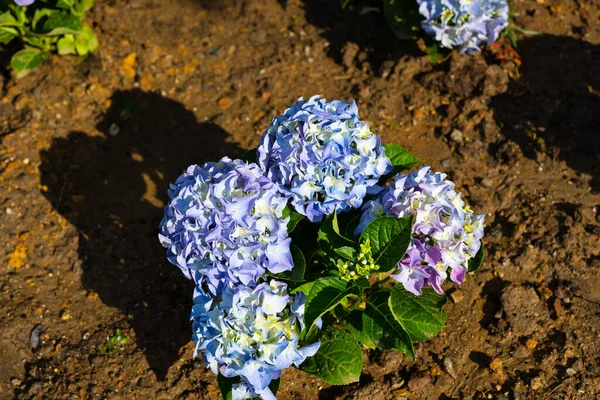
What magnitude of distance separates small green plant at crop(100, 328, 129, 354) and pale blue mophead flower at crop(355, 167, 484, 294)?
56.0 inches

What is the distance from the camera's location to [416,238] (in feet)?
8.14

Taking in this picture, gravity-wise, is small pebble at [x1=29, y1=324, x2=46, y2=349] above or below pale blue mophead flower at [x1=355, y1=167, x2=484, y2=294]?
below

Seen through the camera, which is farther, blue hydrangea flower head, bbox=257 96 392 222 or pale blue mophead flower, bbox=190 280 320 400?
blue hydrangea flower head, bbox=257 96 392 222

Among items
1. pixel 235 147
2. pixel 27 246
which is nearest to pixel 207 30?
pixel 235 147

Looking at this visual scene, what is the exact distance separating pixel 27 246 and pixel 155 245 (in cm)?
70

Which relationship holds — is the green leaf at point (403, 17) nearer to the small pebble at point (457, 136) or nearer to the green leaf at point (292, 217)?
the small pebble at point (457, 136)

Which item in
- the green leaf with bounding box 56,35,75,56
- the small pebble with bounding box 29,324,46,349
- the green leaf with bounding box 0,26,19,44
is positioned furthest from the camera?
the green leaf with bounding box 56,35,75,56

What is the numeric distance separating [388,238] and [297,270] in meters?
0.38

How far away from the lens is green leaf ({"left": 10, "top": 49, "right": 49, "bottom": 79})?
12.8 feet

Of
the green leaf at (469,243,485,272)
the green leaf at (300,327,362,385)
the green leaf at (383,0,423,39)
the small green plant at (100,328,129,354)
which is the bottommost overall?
the small green plant at (100,328,129,354)

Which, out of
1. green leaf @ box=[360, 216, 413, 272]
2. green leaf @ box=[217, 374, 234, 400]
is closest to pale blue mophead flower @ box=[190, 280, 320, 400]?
green leaf @ box=[217, 374, 234, 400]

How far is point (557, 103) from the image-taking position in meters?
3.87

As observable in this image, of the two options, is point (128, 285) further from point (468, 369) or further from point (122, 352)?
point (468, 369)

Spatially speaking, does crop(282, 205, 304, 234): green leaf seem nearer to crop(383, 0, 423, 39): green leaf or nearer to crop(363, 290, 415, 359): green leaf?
crop(363, 290, 415, 359): green leaf
